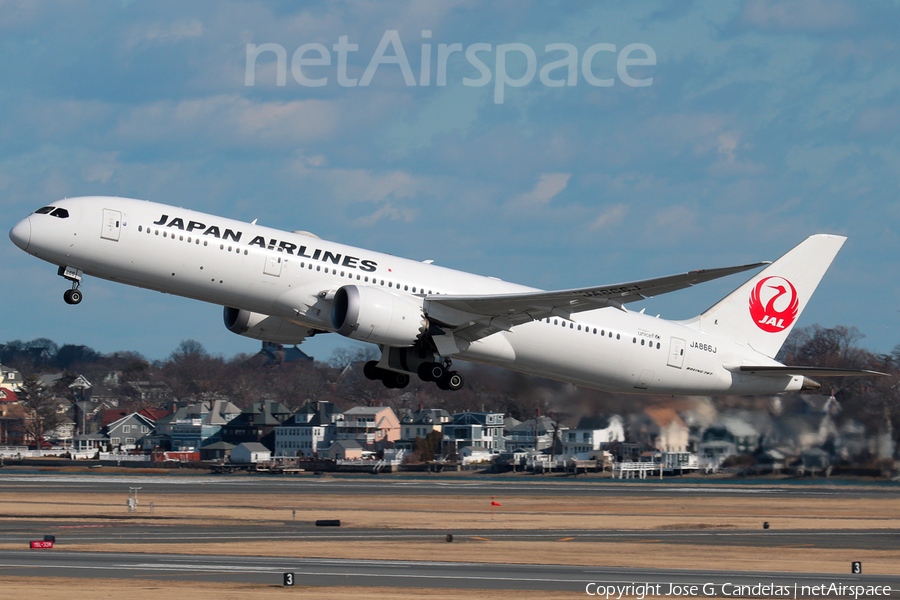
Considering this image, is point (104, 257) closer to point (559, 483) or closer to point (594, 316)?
point (594, 316)

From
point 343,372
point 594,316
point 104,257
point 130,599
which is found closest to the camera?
point 130,599

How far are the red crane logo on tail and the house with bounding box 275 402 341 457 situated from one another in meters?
117

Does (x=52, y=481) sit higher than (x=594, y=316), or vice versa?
(x=594, y=316)

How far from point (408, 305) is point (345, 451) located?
118 m

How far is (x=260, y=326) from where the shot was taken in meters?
43.2

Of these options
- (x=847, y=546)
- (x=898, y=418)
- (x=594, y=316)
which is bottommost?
(x=847, y=546)

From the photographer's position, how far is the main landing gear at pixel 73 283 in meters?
38.3

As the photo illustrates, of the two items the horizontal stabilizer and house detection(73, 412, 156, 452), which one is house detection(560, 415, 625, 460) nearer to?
the horizontal stabilizer

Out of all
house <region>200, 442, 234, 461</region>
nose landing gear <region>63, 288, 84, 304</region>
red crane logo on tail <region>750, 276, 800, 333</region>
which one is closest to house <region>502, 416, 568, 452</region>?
red crane logo on tail <region>750, 276, 800, 333</region>

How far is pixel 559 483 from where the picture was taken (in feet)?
334

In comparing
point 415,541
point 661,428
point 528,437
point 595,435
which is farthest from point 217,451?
point 661,428

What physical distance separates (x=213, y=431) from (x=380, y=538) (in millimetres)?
122480

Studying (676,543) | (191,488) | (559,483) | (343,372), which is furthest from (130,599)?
(343,372)

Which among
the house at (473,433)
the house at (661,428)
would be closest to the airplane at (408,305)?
the house at (661,428)
